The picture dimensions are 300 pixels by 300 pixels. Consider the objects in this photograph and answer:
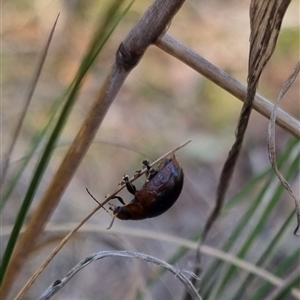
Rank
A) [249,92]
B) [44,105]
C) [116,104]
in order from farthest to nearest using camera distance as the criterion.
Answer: [116,104] → [44,105] → [249,92]

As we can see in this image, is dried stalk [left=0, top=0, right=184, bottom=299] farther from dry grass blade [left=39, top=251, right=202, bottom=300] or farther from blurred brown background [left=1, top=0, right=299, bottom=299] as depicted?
blurred brown background [left=1, top=0, right=299, bottom=299]

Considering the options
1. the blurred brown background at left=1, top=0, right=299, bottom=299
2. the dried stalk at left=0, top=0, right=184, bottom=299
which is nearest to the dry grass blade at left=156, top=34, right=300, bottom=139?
the dried stalk at left=0, top=0, right=184, bottom=299

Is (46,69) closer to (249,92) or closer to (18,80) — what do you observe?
(18,80)

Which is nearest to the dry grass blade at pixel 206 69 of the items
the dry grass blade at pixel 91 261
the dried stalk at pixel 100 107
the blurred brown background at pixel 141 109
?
the dried stalk at pixel 100 107

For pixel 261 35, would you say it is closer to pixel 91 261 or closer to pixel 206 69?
pixel 206 69

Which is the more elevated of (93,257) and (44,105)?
(44,105)

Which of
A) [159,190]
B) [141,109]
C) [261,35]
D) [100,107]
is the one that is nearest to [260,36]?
[261,35]

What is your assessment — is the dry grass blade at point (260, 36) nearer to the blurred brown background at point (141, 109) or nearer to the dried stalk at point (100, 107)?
the dried stalk at point (100, 107)

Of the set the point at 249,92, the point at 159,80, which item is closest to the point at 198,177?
the point at 159,80
